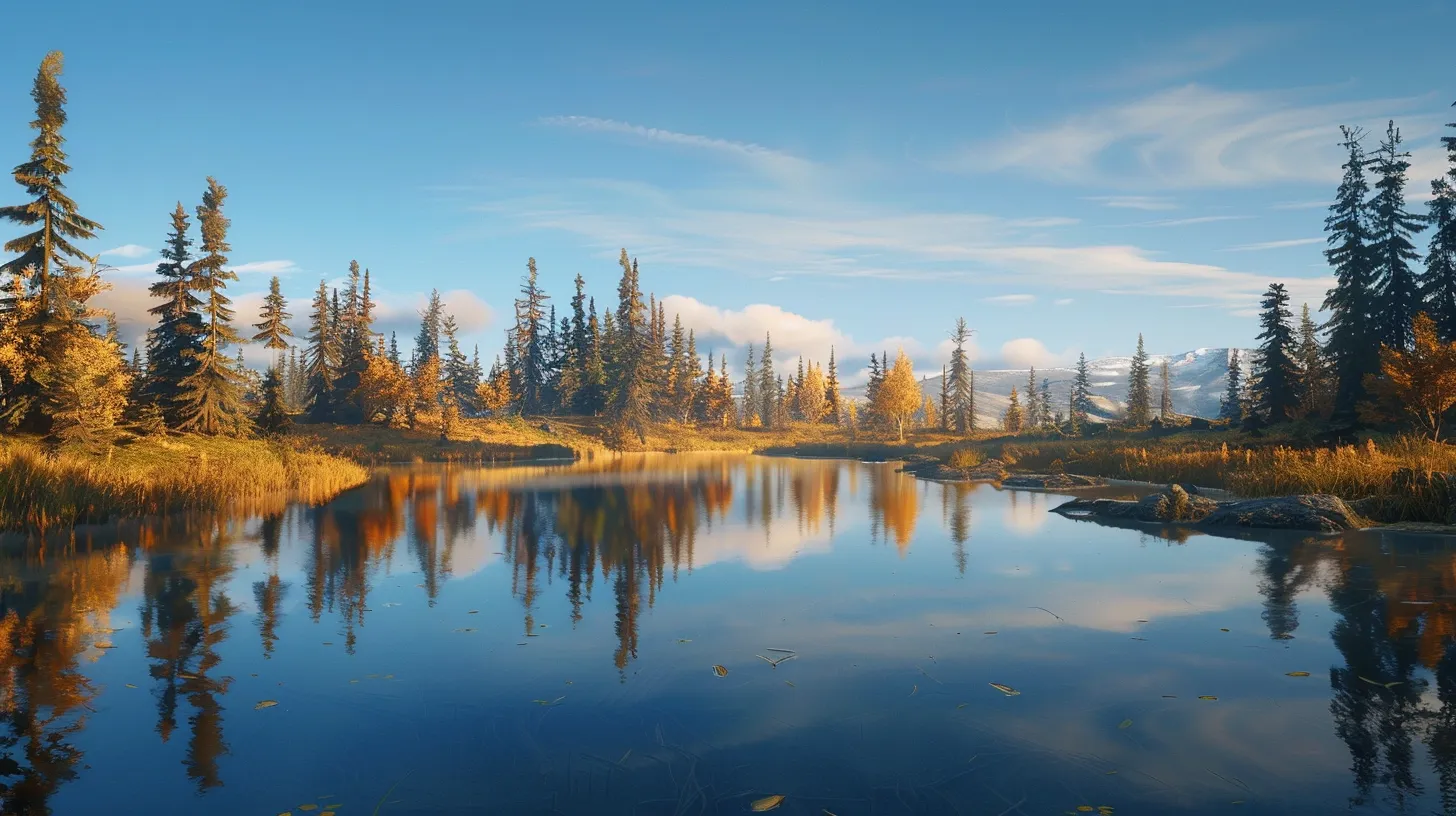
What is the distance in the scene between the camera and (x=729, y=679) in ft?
30.7

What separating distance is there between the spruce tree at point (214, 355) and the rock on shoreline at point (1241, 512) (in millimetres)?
43558

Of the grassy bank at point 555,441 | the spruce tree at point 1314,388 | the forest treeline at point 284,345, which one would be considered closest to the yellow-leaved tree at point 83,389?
the forest treeline at point 284,345

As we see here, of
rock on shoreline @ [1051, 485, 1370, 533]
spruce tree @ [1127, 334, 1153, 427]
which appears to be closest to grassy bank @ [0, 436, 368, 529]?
rock on shoreline @ [1051, 485, 1370, 533]

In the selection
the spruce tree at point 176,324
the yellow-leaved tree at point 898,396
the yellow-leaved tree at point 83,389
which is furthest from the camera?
the yellow-leaved tree at point 898,396

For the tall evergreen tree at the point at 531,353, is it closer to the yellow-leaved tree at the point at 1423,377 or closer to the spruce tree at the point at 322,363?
the spruce tree at the point at 322,363

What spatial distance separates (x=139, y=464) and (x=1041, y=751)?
3581 centimetres

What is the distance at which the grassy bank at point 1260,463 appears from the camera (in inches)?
899

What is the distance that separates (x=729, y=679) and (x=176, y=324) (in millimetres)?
47132

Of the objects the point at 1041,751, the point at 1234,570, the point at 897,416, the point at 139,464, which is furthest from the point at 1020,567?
the point at 897,416

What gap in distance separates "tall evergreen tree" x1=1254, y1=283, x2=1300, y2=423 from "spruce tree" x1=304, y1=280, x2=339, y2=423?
77548 millimetres

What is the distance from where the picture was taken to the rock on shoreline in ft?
66.9

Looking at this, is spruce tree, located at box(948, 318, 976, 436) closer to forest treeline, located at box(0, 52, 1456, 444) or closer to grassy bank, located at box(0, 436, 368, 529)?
forest treeline, located at box(0, 52, 1456, 444)

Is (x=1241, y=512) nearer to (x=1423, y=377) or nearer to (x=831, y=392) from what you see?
(x=1423, y=377)

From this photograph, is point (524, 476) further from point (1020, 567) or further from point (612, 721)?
point (612, 721)
